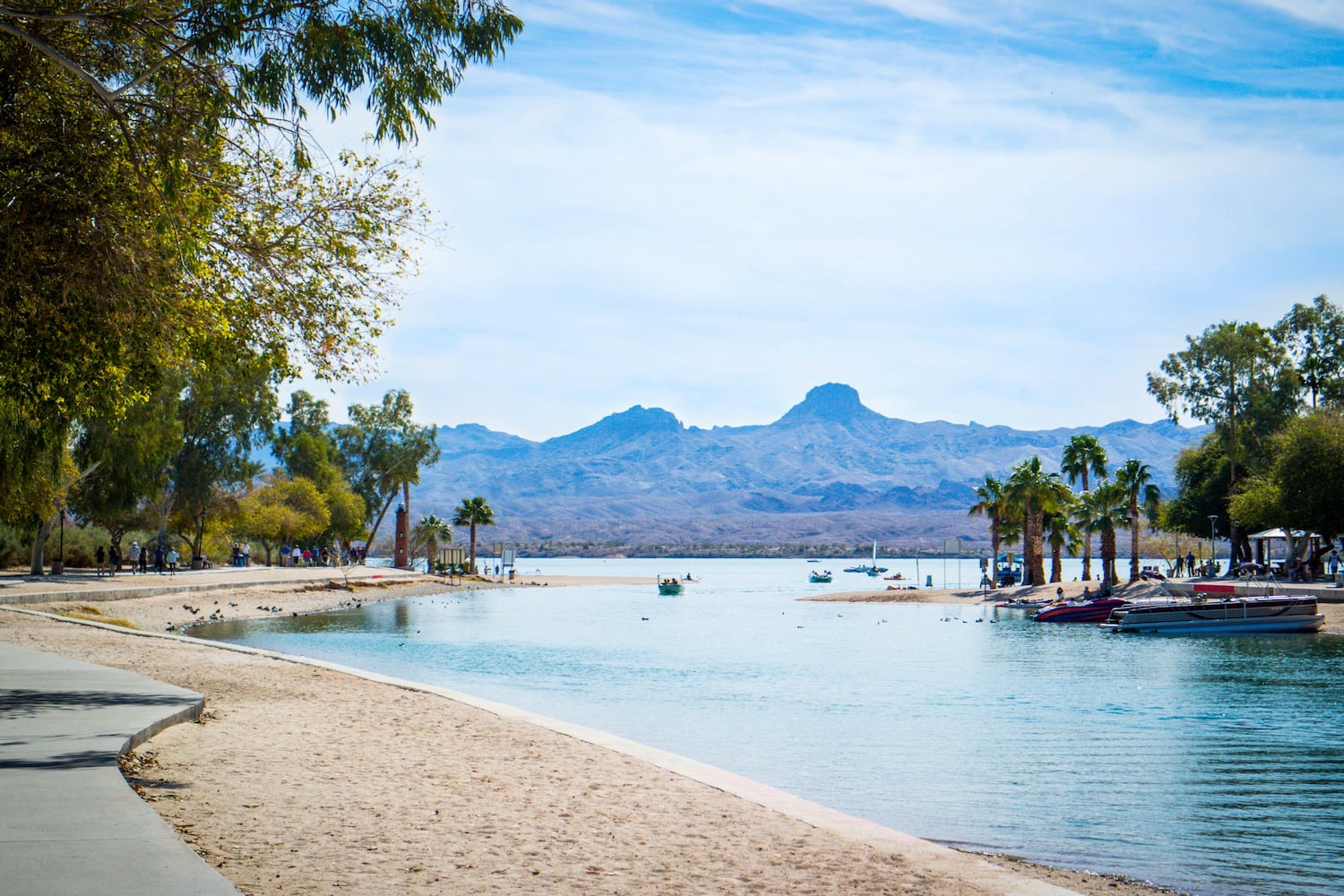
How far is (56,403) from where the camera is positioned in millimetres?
14672

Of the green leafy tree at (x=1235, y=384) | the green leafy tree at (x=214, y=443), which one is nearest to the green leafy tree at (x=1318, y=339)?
the green leafy tree at (x=1235, y=384)

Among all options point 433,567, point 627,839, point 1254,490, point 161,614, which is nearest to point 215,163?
point 627,839

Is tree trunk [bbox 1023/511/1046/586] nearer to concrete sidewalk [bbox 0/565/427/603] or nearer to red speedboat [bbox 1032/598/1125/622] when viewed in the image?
red speedboat [bbox 1032/598/1125/622]

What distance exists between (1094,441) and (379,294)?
72.1 m

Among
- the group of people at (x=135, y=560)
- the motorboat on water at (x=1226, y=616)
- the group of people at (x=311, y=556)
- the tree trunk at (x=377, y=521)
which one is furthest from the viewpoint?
the tree trunk at (x=377, y=521)

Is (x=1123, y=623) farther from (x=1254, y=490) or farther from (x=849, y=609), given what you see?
(x=849, y=609)

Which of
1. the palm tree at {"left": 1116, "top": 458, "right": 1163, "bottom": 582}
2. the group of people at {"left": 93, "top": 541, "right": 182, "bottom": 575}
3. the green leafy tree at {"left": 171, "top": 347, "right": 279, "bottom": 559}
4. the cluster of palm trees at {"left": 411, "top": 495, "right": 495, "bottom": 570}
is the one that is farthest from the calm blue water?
the cluster of palm trees at {"left": 411, "top": 495, "right": 495, "bottom": 570}

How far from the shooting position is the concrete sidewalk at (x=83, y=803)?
18.2 feet

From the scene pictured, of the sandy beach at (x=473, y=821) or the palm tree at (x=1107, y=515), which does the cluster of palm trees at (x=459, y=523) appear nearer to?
the palm tree at (x=1107, y=515)

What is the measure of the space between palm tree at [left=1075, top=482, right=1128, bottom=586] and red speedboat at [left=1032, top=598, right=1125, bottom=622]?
13553mm

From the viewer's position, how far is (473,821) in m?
8.80

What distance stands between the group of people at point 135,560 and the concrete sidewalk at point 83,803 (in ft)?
151

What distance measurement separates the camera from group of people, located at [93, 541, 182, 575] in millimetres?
54500

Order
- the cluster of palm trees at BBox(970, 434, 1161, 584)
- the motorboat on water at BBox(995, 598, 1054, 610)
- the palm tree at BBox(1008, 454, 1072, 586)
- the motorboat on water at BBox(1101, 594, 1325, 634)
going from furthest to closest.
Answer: the palm tree at BBox(1008, 454, 1072, 586) → the cluster of palm trees at BBox(970, 434, 1161, 584) → the motorboat on water at BBox(995, 598, 1054, 610) → the motorboat on water at BBox(1101, 594, 1325, 634)
